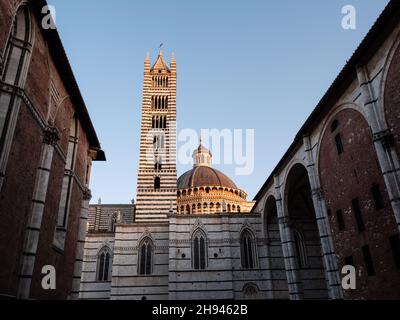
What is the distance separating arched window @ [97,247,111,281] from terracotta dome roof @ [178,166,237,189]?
16417 millimetres

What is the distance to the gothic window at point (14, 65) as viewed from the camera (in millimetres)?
9086

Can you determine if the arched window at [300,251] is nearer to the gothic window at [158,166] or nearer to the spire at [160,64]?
the gothic window at [158,166]

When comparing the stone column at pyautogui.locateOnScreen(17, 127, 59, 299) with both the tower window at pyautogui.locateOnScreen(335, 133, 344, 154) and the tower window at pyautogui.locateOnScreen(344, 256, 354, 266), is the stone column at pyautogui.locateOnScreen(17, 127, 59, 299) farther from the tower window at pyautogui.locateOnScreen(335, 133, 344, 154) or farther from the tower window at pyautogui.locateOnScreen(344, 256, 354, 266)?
the tower window at pyautogui.locateOnScreen(344, 256, 354, 266)

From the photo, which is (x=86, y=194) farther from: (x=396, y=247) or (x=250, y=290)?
(x=250, y=290)

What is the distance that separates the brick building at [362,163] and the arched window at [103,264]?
15.8m

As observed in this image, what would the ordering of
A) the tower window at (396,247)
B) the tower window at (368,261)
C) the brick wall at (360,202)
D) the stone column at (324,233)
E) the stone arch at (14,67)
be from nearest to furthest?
the stone arch at (14,67)
the tower window at (396,247)
the brick wall at (360,202)
the tower window at (368,261)
the stone column at (324,233)

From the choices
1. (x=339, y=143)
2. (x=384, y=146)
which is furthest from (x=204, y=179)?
(x=384, y=146)

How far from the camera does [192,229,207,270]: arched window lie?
2634 cm

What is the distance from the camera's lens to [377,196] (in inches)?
523

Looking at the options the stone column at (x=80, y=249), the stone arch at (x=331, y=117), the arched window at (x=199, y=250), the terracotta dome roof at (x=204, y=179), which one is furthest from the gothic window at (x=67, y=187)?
the terracotta dome roof at (x=204, y=179)

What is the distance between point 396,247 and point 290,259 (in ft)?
34.3

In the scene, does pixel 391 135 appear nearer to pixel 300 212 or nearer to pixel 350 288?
pixel 350 288
